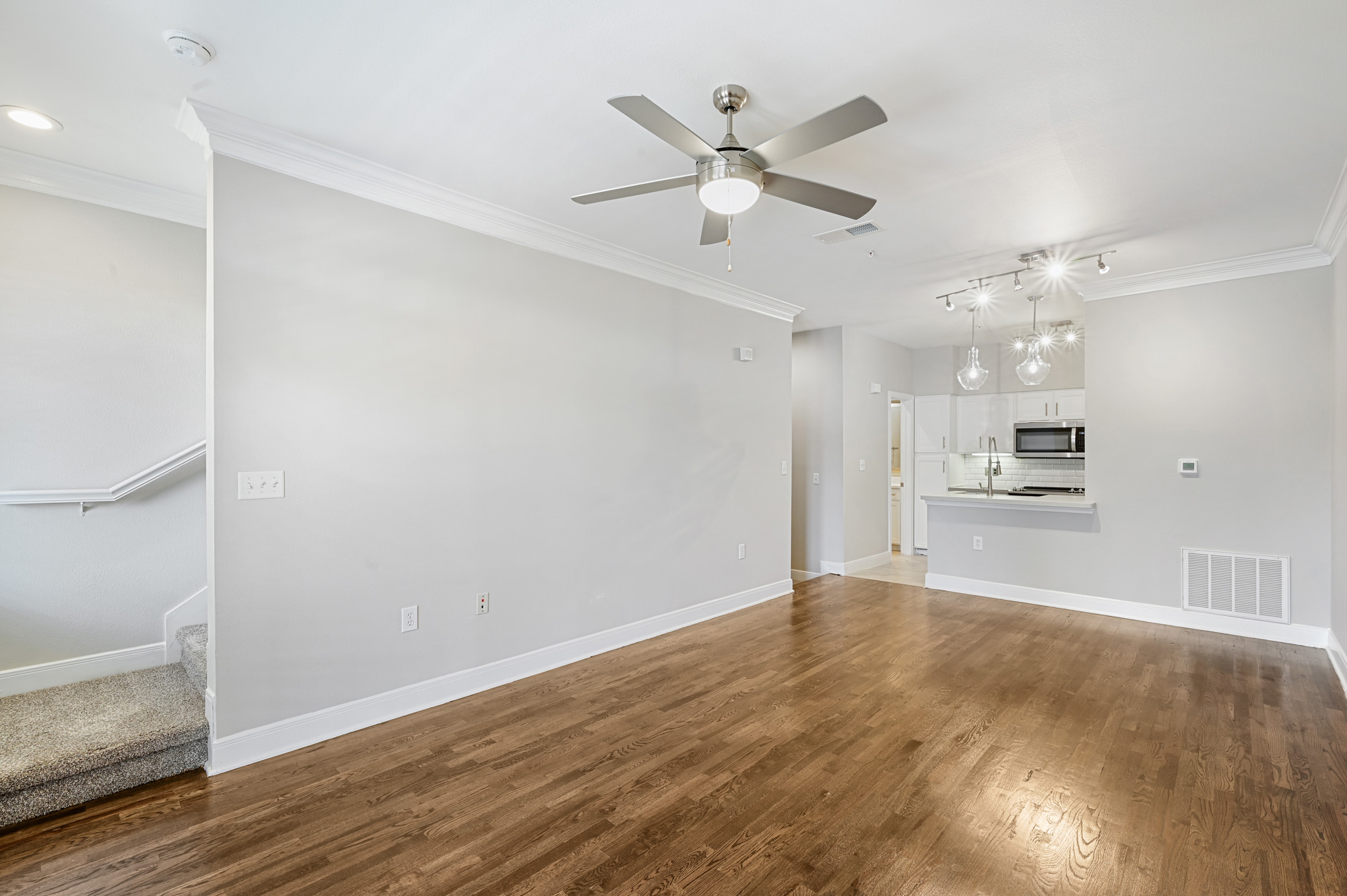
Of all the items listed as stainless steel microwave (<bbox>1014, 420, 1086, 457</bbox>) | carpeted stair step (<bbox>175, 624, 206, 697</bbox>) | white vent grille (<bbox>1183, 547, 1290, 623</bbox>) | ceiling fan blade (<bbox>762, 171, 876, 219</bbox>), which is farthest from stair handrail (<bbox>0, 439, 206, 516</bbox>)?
stainless steel microwave (<bbox>1014, 420, 1086, 457</bbox>)

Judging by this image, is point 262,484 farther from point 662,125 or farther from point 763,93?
point 763,93

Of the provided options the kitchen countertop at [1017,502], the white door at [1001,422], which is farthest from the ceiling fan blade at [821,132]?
the white door at [1001,422]

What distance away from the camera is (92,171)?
2963 millimetres

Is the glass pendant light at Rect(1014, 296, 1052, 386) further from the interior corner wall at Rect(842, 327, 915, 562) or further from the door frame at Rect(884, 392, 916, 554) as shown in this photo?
the door frame at Rect(884, 392, 916, 554)

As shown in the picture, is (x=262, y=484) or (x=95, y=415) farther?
(x=95, y=415)

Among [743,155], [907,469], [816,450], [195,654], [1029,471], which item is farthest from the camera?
[907,469]

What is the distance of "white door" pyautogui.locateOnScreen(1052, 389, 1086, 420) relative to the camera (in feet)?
22.0

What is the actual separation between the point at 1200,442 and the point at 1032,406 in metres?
2.57

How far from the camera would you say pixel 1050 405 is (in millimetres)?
6918

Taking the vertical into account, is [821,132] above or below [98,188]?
below

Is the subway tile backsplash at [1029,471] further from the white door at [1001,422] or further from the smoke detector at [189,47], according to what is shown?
the smoke detector at [189,47]

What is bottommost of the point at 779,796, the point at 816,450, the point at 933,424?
the point at 779,796

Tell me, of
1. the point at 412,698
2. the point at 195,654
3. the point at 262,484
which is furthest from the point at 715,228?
the point at 195,654

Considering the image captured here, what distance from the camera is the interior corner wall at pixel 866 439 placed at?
21.0 feet
